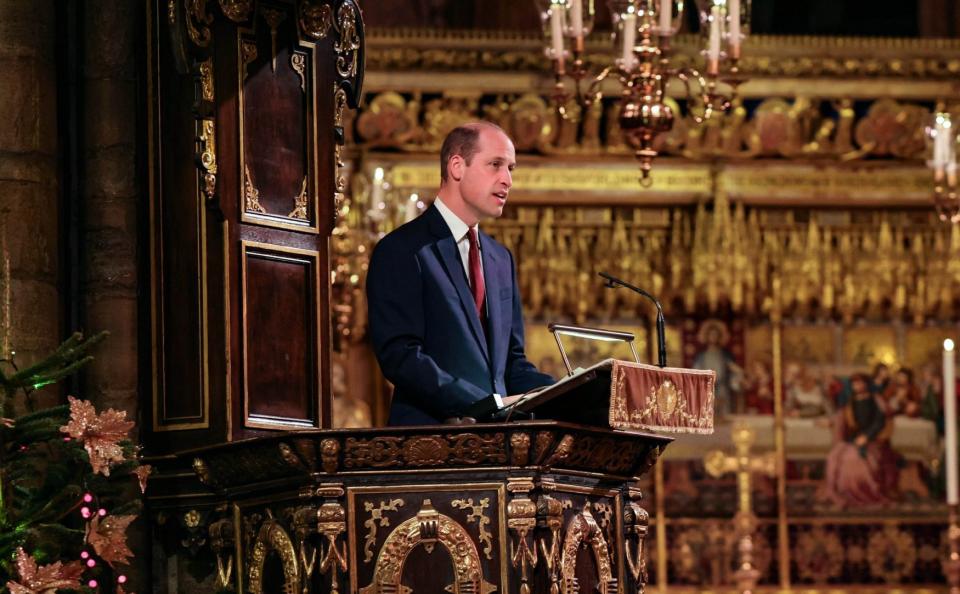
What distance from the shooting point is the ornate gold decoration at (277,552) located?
584cm

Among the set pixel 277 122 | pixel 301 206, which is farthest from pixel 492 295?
pixel 277 122

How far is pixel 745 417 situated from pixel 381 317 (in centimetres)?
930

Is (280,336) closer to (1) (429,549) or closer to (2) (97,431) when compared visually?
(2) (97,431)

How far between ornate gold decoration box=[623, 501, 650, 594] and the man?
1.63ft

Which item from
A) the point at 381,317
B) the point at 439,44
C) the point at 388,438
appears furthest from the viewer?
the point at 439,44

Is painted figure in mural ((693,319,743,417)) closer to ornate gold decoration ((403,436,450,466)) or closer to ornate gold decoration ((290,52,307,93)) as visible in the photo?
ornate gold decoration ((290,52,307,93))

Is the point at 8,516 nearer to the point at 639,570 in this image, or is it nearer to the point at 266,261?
the point at 266,261

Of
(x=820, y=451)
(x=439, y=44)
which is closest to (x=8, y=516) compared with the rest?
(x=439, y=44)

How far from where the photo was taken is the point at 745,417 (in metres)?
15.1

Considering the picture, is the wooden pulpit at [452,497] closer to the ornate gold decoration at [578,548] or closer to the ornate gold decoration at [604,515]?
the ornate gold decoration at [578,548]

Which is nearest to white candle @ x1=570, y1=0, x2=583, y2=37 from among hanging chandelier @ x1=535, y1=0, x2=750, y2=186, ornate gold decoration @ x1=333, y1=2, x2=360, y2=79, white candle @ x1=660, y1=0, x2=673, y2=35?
hanging chandelier @ x1=535, y1=0, x2=750, y2=186

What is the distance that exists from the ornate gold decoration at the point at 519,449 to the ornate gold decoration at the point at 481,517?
141mm

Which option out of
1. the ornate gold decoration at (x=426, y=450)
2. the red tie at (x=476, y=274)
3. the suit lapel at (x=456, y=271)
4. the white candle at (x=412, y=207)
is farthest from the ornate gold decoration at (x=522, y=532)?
the white candle at (x=412, y=207)

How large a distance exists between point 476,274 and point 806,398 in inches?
361
